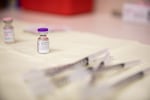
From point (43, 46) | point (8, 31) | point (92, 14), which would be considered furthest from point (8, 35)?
point (92, 14)

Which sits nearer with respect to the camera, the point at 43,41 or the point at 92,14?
the point at 43,41

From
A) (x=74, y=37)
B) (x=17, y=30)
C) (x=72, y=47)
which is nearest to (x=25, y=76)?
(x=72, y=47)

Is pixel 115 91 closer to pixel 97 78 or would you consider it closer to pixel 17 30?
pixel 97 78

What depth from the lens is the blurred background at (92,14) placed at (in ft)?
4.58

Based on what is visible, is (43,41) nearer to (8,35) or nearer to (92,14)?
(8,35)

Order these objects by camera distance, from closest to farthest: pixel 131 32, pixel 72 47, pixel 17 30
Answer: pixel 72 47, pixel 17 30, pixel 131 32

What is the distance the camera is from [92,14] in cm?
183

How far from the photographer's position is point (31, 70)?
74cm

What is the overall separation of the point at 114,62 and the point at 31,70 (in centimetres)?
24

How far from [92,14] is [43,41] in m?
1.03

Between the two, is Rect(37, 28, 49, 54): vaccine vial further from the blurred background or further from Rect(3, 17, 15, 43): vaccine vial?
the blurred background

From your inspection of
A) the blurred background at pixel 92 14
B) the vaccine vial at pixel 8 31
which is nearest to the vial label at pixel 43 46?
the vaccine vial at pixel 8 31

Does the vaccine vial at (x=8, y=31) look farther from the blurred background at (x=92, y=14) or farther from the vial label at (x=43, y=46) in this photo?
the blurred background at (x=92, y=14)

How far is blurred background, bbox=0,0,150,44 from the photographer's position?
4.58 feet
